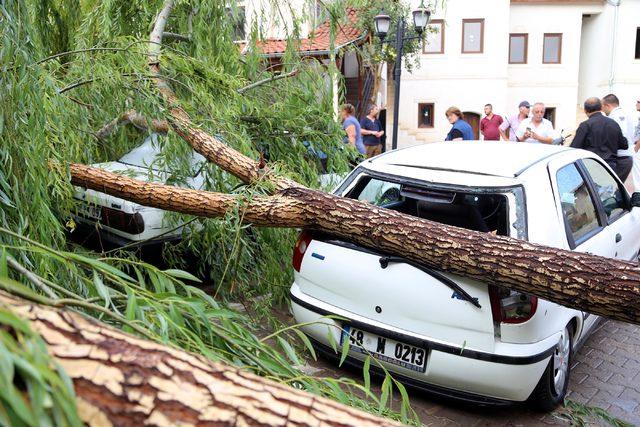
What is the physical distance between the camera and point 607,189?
5273mm

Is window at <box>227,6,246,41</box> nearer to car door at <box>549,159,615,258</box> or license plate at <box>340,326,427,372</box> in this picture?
car door at <box>549,159,615,258</box>

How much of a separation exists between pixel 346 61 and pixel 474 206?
71.0 ft

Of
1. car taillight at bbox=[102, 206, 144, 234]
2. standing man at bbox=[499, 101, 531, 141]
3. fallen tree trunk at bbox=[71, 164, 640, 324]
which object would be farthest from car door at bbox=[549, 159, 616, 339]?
standing man at bbox=[499, 101, 531, 141]

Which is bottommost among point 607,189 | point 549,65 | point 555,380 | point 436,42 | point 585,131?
point 555,380

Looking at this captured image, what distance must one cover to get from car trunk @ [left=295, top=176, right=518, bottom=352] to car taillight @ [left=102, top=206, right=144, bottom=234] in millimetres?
2084

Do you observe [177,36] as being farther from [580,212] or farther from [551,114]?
[551,114]

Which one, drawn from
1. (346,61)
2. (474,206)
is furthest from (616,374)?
(346,61)

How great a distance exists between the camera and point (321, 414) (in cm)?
133

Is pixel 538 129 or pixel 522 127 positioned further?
pixel 522 127

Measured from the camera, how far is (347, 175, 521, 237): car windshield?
4.23 meters

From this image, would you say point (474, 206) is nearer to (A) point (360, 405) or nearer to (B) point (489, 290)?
(B) point (489, 290)

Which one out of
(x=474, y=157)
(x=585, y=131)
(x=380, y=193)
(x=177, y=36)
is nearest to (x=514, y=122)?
(x=585, y=131)

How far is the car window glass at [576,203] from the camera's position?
4.22 meters

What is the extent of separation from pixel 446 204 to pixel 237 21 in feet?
12.1
